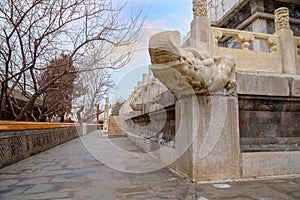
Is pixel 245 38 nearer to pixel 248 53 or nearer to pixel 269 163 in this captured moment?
pixel 248 53

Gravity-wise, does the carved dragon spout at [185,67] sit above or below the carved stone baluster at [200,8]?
below

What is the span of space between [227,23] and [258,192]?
15.7 ft

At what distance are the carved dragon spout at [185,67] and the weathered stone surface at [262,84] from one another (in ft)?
0.70

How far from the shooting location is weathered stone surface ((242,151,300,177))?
237 centimetres

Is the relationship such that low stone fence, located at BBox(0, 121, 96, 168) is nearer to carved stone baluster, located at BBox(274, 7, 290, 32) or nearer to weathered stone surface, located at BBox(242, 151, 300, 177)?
weathered stone surface, located at BBox(242, 151, 300, 177)

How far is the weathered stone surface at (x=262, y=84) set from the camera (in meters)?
2.49

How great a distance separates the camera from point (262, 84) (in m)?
2.55

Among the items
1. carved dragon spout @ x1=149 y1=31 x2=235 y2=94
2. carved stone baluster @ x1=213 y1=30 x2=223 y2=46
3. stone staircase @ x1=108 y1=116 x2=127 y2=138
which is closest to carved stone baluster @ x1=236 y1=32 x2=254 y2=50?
carved stone baluster @ x1=213 y1=30 x2=223 y2=46

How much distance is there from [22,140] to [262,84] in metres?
4.03

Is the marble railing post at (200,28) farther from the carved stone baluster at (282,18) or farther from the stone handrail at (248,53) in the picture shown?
the carved stone baluster at (282,18)

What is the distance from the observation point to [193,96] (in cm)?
228

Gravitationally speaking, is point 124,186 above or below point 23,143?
below

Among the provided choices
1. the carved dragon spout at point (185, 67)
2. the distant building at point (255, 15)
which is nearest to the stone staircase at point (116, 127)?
the distant building at point (255, 15)

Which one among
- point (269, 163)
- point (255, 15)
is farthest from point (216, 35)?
point (255, 15)
